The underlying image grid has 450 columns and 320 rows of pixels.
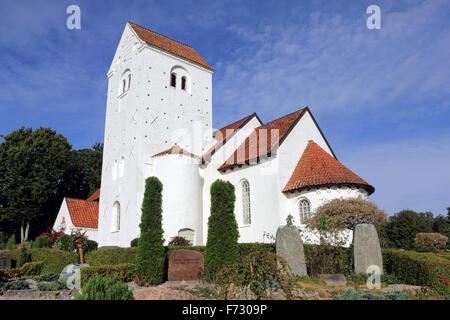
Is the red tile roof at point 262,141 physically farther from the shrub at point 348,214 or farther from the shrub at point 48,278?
the shrub at point 48,278

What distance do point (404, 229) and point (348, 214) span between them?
15.4 metres

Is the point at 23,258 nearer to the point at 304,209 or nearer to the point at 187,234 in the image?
the point at 187,234

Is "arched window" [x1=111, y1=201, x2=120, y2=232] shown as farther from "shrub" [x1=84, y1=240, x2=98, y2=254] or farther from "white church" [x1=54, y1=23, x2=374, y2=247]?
"shrub" [x1=84, y1=240, x2=98, y2=254]

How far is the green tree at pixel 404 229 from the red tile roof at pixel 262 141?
12633mm

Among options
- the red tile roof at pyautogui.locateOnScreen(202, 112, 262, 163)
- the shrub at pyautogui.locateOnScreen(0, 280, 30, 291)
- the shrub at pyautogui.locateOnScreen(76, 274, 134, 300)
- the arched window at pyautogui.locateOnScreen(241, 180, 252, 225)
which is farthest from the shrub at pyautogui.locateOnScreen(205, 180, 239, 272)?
the red tile roof at pyautogui.locateOnScreen(202, 112, 262, 163)

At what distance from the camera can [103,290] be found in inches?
230

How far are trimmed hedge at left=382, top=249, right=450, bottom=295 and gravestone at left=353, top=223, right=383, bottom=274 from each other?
65cm

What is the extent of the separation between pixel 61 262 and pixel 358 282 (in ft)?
42.9

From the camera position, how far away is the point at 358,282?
1046cm

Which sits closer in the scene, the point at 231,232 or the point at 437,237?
the point at 231,232

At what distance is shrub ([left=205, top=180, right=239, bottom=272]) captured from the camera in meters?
12.0

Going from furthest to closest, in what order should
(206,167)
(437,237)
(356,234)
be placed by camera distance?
(437,237) < (206,167) < (356,234)

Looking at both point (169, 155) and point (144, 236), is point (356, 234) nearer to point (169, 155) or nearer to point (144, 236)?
point (144, 236)
